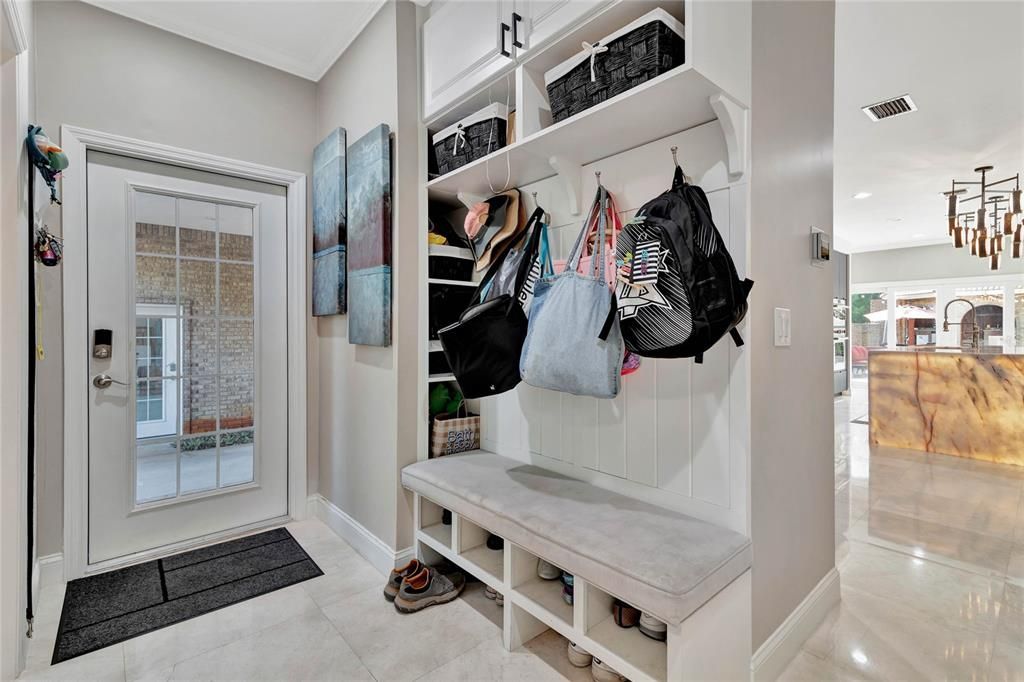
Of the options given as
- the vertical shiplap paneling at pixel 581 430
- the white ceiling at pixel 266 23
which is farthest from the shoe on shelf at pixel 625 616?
the white ceiling at pixel 266 23

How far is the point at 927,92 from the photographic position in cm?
328

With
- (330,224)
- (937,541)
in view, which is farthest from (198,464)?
(937,541)

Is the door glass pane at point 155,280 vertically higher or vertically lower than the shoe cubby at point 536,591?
higher

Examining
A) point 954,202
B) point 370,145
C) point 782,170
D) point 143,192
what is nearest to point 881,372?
point 954,202

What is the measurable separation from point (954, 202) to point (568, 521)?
17.7 feet

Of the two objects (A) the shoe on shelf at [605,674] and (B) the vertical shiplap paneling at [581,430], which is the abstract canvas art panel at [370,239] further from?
(A) the shoe on shelf at [605,674]

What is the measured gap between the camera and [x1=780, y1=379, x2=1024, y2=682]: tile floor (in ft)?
5.40

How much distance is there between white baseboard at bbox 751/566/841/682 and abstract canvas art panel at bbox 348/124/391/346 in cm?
181

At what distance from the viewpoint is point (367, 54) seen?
2.39m

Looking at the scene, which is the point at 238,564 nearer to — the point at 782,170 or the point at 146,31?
the point at 146,31

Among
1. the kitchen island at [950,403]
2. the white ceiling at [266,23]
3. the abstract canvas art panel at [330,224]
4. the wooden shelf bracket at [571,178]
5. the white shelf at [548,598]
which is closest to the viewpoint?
the white shelf at [548,598]

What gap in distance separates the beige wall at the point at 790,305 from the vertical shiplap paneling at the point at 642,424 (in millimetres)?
325

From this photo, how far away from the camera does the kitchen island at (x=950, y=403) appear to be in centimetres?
406

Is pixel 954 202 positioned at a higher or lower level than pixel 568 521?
higher
